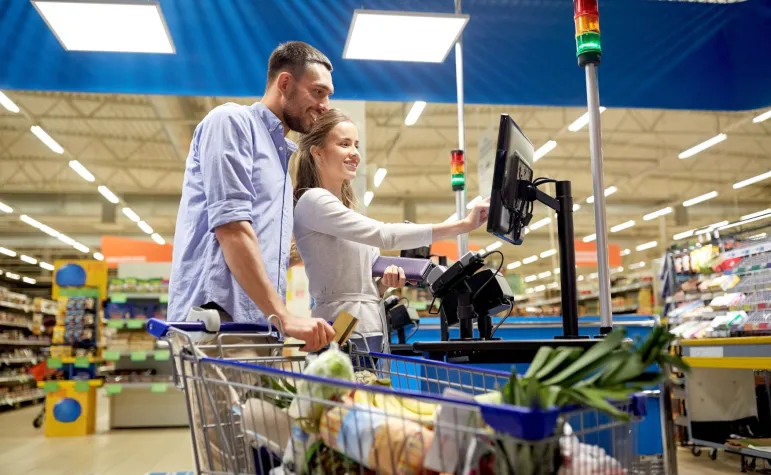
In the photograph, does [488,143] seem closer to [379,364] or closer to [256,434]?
[379,364]

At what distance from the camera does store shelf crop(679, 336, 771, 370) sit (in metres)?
4.61

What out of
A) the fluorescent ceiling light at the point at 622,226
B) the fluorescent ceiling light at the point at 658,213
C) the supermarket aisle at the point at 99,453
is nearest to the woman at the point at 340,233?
the supermarket aisle at the point at 99,453

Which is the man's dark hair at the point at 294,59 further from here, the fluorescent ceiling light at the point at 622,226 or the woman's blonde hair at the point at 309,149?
the fluorescent ceiling light at the point at 622,226

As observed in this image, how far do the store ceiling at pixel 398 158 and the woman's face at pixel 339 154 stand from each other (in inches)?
397

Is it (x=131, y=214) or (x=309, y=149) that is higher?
(x=131, y=214)

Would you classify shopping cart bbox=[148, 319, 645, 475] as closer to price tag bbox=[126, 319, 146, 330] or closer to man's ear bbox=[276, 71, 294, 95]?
man's ear bbox=[276, 71, 294, 95]

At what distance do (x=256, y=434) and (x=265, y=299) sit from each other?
0.42 m

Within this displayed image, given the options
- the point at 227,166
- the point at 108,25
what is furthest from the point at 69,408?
the point at 227,166

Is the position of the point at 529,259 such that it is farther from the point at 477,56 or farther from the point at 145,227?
the point at 477,56

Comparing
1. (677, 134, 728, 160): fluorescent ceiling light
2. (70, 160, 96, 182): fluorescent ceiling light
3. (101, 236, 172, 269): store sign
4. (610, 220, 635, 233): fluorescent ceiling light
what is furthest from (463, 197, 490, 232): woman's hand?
(610, 220, 635, 233): fluorescent ceiling light

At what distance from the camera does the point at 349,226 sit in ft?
6.61

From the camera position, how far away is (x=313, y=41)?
494 cm

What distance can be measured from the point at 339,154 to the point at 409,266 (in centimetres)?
45

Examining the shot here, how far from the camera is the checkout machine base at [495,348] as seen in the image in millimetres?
1745
